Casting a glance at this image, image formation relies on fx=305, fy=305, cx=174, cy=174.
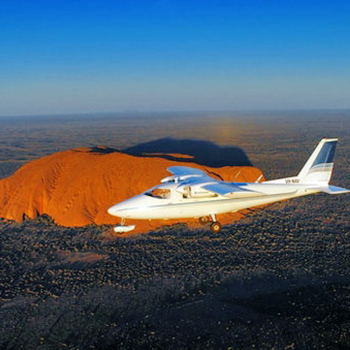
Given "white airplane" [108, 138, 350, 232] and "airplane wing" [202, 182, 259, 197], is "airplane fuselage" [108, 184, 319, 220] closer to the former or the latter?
"white airplane" [108, 138, 350, 232]

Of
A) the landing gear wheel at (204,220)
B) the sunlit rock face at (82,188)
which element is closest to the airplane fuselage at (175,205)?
the landing gear wheel at (204,220)

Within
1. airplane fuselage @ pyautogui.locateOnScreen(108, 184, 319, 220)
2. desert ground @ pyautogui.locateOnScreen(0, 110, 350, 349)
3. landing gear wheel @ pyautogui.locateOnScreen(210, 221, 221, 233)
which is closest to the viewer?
desert ground @ pyautogui.locateOnScreen(0, 110, 350, 349)

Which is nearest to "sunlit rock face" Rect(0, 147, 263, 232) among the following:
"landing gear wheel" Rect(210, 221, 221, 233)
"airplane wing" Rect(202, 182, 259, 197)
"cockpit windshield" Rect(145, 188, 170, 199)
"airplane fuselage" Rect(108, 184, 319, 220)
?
"landing gear wheel" Rect(210, 221, 221, 233)

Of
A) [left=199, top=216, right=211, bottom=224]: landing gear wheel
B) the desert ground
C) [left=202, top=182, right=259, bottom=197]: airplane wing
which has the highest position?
[left=202, top=182, right=259, bottom=197]: airplane wing

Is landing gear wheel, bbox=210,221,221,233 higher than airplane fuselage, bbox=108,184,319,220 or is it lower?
lower

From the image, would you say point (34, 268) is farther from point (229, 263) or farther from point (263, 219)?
point (263, 219)

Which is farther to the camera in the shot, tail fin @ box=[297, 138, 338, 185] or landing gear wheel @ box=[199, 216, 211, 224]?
tail fin @ box=[297, 138, 338, 185]

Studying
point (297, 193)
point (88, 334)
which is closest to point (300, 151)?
point (297, 193)
